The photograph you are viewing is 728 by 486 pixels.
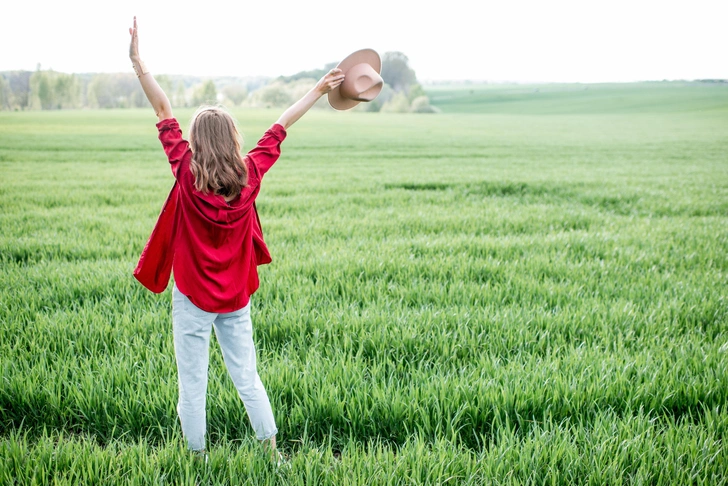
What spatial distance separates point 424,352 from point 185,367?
1.66 m

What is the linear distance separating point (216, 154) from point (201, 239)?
0.38 m

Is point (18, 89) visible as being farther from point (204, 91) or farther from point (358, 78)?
point (358, 78)

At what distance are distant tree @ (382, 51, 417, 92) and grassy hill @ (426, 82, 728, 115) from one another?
6.97 meters

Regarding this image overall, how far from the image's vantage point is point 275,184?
1221 centimetres

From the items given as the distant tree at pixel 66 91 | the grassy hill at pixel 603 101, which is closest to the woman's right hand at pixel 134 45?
the distant tree at pixel 66 91

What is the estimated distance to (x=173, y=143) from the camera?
2.26 metres

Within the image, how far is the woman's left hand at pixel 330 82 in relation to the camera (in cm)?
252

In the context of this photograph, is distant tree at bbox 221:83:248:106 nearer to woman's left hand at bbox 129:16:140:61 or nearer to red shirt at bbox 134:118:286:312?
woman's left hand at bbox 129:16:140:61

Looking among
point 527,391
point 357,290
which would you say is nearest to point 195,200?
point 527,391

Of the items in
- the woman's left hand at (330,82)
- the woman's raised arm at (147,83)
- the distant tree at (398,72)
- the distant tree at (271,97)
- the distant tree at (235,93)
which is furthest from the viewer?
the distant tree at (398,72)

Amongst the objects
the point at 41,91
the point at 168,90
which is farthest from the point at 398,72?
the point at 41,91

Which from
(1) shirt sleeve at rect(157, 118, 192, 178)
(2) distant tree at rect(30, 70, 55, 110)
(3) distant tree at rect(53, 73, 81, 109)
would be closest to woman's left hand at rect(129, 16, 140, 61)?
(1) shirt sleeve at rect(157, 118, 192, 178)

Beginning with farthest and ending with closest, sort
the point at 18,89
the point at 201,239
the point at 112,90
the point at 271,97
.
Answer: the point at 271,97 → the point at 112,90 → the point at 18,89 → the point at 201,239

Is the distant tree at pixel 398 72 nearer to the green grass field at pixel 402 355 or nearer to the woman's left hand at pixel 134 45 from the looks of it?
the green grass field at pixel 402 355
